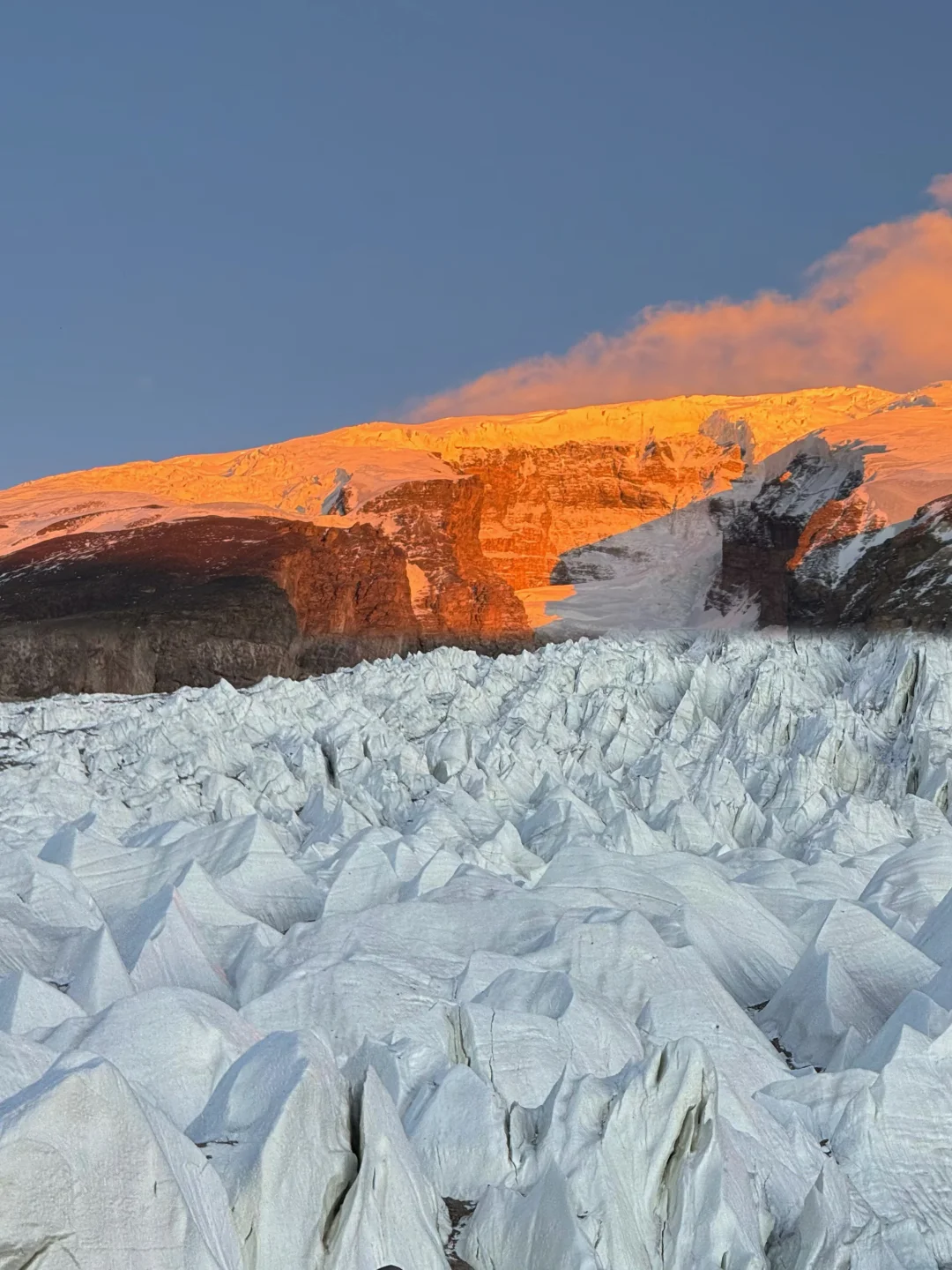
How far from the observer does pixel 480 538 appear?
165750mm

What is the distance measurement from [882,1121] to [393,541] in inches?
4962

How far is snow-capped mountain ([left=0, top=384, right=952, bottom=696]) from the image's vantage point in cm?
11525

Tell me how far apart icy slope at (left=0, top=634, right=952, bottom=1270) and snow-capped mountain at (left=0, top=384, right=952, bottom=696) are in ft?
155

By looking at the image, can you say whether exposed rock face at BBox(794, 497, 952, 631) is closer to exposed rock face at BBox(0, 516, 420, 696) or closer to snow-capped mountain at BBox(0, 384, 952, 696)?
snow-capped mountain at BBox(0, 384, 952, 696)

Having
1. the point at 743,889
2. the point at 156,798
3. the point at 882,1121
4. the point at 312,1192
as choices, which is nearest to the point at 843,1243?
the point at 882,1121

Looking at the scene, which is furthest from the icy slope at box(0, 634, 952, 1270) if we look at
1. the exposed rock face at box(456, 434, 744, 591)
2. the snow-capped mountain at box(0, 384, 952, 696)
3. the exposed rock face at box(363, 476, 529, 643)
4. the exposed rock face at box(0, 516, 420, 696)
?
the exposed rock face at box(456, 434, 744, 591)

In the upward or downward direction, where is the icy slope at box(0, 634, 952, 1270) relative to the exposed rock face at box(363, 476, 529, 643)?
downward

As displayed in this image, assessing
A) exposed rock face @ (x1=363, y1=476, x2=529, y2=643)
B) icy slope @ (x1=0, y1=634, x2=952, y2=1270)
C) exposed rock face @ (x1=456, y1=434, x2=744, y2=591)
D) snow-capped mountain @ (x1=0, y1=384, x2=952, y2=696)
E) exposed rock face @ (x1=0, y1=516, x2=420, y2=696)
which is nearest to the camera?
icy slope @ (x1=0, y1=634, x2=952, y2=1270)

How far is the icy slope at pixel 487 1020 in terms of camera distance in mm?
16234

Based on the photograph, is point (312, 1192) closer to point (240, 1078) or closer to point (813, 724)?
point (240, 1078)

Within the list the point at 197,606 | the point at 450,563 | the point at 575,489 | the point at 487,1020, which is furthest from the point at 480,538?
the point at 487,1020

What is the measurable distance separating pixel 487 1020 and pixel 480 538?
14305cm

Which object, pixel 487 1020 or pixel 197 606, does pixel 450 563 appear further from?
pixel 487 1020

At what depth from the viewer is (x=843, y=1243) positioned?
18.7 metres
